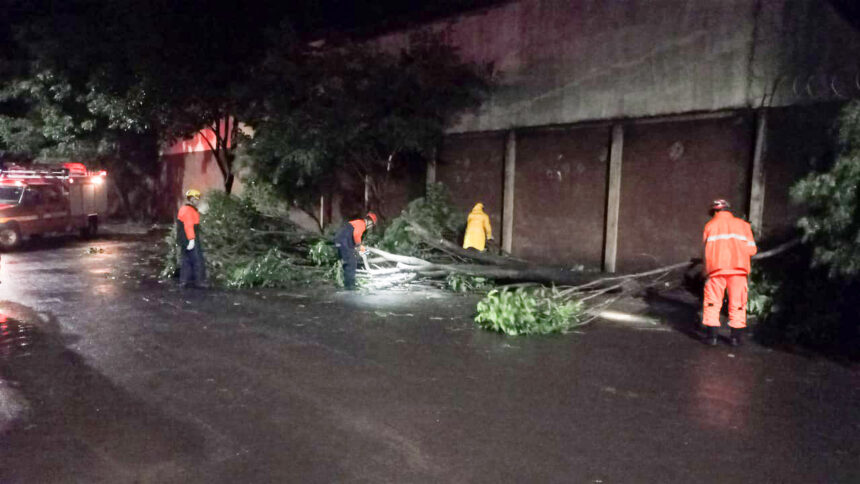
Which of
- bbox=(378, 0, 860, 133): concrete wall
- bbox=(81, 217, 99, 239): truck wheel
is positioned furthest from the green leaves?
bbox=(81, 217, 99, 239): truck wheel

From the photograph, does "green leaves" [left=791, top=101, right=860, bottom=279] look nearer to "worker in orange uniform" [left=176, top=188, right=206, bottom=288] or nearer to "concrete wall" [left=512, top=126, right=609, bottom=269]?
"concrete wall" [left=512, top=126, right=609, bottom=269]

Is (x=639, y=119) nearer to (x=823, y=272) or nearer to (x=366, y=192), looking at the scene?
(x=823, y=272)

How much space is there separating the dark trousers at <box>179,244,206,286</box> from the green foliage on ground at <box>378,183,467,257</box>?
313 centimetres

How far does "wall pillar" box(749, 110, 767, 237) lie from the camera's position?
9781 millimetres

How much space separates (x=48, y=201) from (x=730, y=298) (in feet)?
60.0

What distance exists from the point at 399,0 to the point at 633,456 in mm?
17883

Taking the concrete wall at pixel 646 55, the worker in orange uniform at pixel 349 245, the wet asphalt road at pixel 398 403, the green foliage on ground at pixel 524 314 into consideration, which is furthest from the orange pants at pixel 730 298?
the worker in orange uniform at pixel 349 245

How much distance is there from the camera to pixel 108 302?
10.0 meters

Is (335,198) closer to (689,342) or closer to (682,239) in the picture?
(682,239)

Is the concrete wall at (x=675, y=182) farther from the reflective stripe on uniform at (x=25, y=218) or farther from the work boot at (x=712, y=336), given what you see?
the reflective stripe on uniform at (x=25, y=218)

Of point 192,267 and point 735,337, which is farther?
point 192,267

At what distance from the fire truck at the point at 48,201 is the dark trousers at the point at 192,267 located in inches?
349

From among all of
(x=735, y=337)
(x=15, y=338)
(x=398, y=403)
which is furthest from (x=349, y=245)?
(x=735, y=337)

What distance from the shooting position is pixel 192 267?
1138 centimetres
